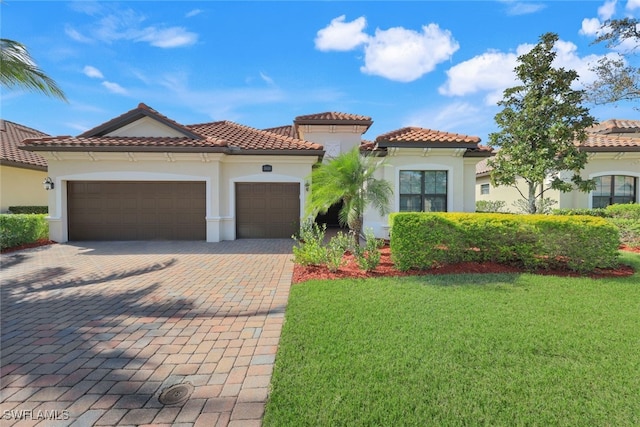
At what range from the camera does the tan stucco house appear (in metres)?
14.0

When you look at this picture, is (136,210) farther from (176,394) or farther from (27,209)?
(176,394)

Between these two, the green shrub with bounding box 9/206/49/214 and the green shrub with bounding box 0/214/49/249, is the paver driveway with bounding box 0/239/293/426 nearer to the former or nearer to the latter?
the green shrub with bounding box 0/214/49/249

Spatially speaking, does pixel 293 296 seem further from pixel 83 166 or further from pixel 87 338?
pixel 83 166

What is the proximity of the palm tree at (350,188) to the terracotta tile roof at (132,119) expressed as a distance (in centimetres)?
695

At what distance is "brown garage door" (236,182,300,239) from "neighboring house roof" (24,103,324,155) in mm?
1560

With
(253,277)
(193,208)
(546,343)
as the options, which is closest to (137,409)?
(253,277)

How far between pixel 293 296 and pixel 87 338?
118 inches

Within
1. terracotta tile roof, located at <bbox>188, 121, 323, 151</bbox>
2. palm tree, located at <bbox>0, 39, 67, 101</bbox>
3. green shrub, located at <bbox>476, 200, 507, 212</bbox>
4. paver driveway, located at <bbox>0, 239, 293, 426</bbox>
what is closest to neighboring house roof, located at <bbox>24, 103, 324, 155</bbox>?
terracotta tile roof, located at <bbox>188, 121, 323, 151</bbox>

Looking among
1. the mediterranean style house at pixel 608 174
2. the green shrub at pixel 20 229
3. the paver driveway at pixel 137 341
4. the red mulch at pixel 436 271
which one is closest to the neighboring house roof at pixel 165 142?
the green shrub at pixel 20 229

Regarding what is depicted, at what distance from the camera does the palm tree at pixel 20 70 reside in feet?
21.9

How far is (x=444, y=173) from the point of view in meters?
11.2

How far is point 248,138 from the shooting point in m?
12.6

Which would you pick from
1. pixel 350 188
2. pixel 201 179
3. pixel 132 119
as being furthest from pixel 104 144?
pixel 350 188

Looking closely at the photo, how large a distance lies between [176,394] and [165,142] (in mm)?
10329
